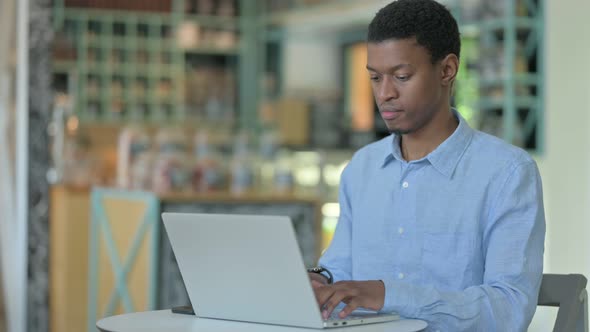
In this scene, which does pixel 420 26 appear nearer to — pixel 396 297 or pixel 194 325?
pixel 396 297

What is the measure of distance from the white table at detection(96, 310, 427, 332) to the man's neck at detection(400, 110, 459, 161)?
0.38 meters

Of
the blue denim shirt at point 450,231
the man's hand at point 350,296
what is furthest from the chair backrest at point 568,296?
the man's hand at point 350,296

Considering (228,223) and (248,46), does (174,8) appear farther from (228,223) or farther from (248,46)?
(228,223)

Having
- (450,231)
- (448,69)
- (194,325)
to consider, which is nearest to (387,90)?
(448,69)

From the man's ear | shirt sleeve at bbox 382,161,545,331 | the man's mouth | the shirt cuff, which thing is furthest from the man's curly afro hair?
the shirt cuff

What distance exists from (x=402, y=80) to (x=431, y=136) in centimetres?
17

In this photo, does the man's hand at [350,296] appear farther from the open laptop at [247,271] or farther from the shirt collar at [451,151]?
the shirt collar at [451,151]

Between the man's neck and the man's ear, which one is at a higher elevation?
the man's ear

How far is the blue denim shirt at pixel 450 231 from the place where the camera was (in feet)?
5.11

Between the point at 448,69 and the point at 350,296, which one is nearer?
the point at 350,296

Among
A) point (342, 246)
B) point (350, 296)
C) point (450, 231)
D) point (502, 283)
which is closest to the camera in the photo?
point (350, 296)

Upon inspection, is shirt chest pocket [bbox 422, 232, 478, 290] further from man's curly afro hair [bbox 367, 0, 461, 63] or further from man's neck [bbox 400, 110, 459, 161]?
man's curly afro hair [bbox 367, 0, 461, 63]

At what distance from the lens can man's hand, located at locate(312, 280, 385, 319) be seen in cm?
146

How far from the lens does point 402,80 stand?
165cm
